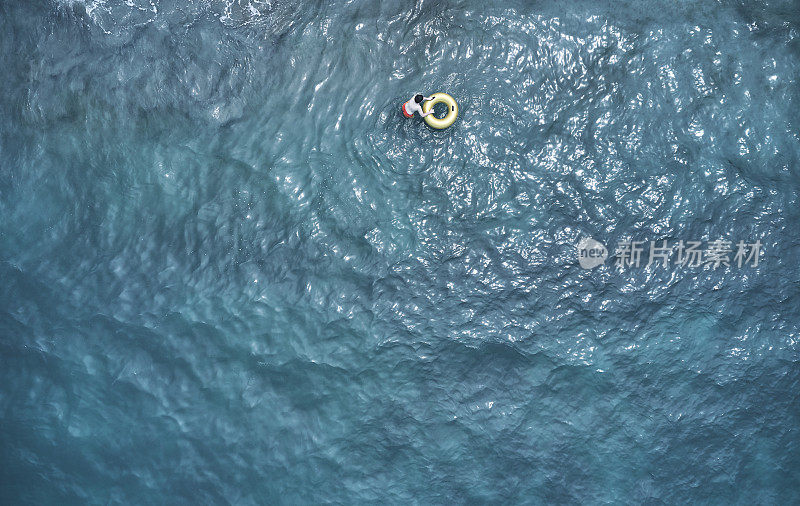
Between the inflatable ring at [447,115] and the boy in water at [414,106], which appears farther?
the inflatable ring at [447,115]

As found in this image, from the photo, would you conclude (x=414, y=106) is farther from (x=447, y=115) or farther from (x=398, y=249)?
(x=398, y=249)

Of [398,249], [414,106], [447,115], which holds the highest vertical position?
[414,106]

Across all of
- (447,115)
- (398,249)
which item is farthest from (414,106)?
(398,249)

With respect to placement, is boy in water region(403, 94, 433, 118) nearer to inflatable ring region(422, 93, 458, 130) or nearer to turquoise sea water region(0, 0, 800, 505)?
inflatable ring region(422, 93, 458, 130)

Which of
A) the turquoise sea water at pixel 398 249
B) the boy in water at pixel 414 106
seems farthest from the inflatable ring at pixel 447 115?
the turquoise sea water at pixel 398 249

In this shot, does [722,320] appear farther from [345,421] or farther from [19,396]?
[19,396]

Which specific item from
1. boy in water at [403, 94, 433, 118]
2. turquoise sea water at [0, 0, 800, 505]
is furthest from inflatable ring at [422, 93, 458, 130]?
turquoise sea water at [0, 0, 800, 505]

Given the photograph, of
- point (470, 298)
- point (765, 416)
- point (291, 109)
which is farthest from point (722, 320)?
point (291, 109)

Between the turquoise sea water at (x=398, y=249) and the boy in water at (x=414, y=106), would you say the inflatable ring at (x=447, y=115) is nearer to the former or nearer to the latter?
the boy in water at (x=414, y=106)
